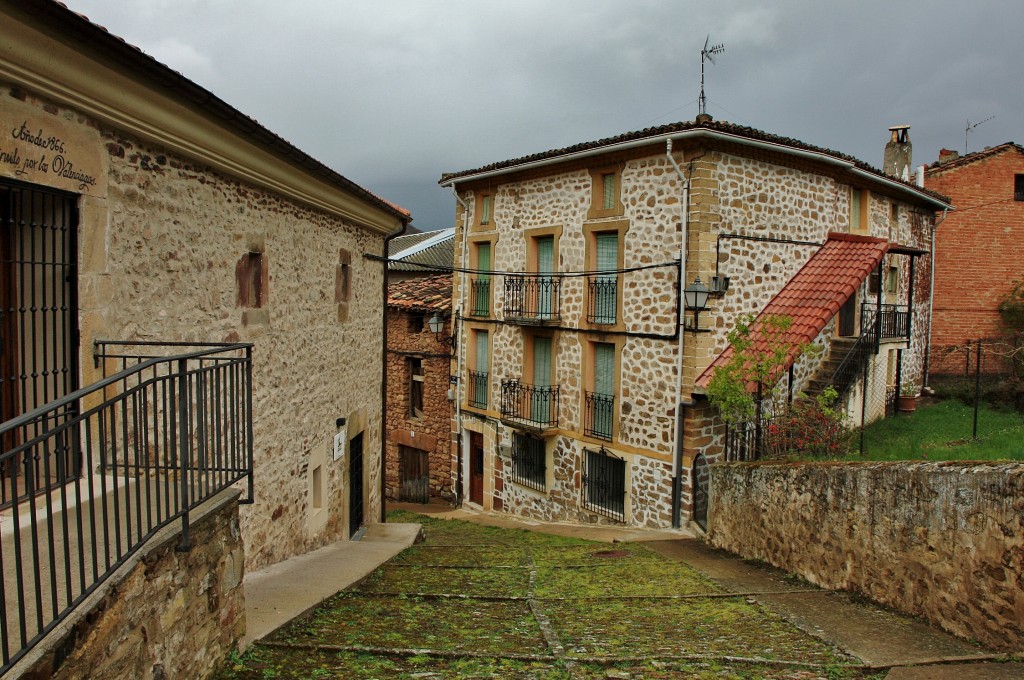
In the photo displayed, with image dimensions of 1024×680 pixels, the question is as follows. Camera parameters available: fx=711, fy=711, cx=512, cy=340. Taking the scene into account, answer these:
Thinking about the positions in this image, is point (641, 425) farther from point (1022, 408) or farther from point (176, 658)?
point (176, 658)

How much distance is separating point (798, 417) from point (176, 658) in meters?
8.87

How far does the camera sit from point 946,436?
11.6 meters

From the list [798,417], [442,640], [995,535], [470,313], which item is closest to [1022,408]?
[798,417]

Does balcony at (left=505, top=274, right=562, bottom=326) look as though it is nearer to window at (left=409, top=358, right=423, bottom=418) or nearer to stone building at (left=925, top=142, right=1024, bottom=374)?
window at (left=409, top=358, right=423, bottom=418)

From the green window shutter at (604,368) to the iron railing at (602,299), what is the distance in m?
0.52

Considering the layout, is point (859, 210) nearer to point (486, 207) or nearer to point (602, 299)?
point (602, 299)

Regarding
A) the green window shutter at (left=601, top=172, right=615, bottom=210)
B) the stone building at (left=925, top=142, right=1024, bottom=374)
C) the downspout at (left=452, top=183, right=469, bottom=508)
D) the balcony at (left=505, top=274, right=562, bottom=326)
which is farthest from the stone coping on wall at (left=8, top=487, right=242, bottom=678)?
the stone building at (left=925, top=142, right=1024, bottom=374)

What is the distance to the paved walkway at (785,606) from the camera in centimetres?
475

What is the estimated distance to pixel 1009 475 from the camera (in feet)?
15.9

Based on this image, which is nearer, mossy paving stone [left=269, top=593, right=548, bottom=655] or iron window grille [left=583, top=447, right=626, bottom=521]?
mossy paving stone [left=269, top=593, right=548, bottom=655]

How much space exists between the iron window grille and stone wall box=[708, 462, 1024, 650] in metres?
5.14

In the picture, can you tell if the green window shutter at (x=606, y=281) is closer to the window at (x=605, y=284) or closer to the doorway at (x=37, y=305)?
the window at (x=605, y=284)

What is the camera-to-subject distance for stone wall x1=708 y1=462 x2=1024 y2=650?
4.88 meters

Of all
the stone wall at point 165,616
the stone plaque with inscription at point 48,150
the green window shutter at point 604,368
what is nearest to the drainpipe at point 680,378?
the green window shutter at point 604,368
